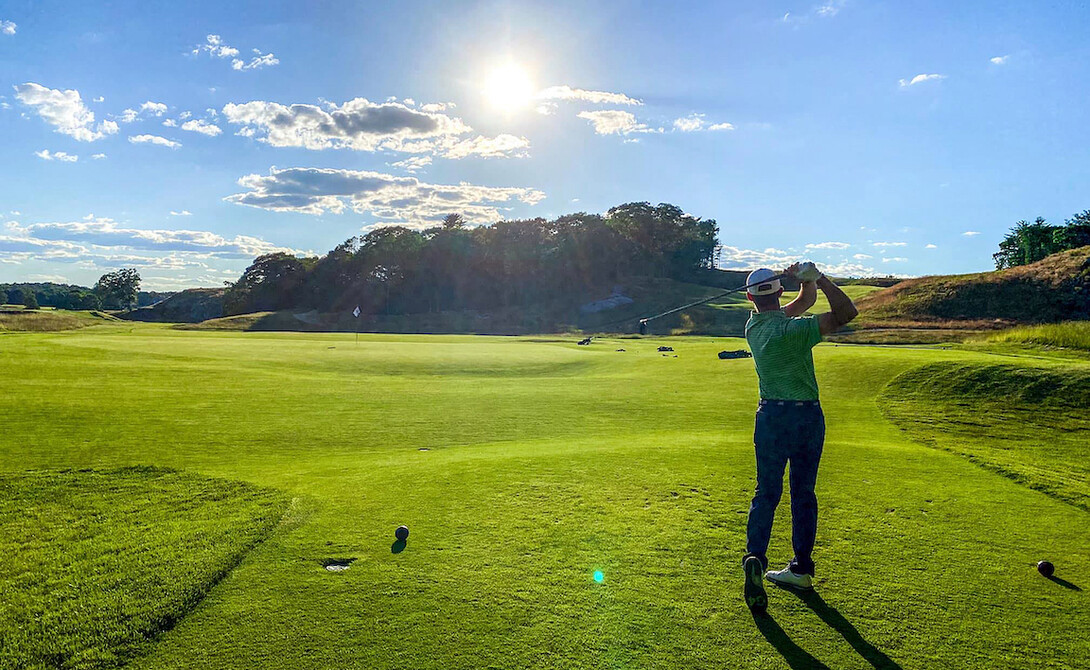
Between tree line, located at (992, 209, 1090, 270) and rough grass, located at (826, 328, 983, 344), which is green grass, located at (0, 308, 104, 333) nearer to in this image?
rough grass, located at (826, 328, 983, 344)

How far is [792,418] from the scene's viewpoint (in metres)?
5.24


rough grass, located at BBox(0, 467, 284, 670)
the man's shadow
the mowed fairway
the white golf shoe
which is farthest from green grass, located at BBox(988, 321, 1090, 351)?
rough grass, located at BBox(0, 467, 284, 670)

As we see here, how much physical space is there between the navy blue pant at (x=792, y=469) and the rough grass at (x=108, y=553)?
4798 mm

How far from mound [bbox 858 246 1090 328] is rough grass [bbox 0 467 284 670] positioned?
5777 cm

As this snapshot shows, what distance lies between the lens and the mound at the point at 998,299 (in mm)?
53750

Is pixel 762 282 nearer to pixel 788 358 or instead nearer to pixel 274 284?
pixel 788 358

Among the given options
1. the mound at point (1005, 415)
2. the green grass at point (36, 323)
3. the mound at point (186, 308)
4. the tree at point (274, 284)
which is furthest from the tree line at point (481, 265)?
the mound at point (1005, 415)

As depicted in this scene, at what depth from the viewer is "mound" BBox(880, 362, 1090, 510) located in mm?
11078

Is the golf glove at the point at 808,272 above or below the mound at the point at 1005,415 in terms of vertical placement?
above

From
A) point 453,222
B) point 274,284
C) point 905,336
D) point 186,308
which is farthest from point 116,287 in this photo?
point 905,336

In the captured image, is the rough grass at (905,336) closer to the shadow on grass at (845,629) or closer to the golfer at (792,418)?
the golfer at (792,418)

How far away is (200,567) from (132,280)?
6941 inches

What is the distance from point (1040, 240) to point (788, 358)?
117586 mm

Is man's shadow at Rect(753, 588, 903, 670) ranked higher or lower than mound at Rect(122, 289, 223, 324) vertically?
lower
